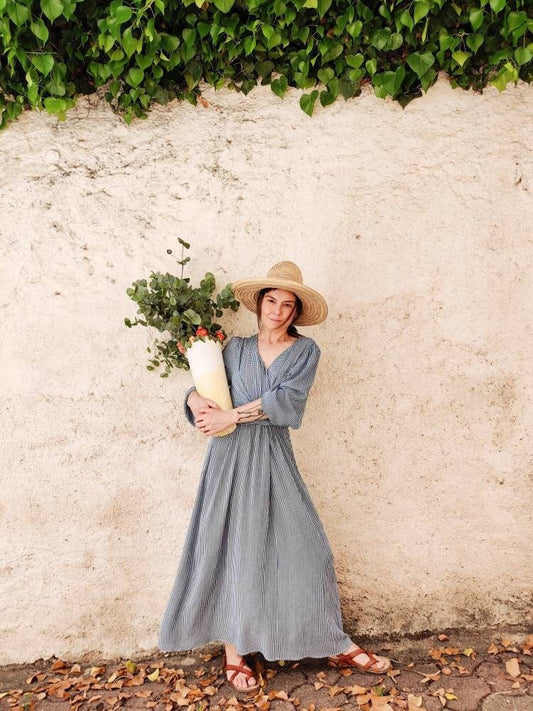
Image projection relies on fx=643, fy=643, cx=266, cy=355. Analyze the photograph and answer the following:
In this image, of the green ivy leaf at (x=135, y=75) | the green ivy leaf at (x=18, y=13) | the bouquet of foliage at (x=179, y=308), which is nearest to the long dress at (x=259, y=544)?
the bouquet of foliage at (x=179, y=308)

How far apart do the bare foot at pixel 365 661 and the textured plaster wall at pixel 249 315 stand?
68 cm

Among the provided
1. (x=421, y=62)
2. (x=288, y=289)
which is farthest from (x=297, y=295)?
(x=421, y=62)

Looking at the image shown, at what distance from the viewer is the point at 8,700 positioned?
330 cm

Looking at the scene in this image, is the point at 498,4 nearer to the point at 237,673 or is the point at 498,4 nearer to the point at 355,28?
the point at 355,28

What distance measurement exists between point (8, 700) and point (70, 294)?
213 centimetres

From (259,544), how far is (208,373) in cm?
87

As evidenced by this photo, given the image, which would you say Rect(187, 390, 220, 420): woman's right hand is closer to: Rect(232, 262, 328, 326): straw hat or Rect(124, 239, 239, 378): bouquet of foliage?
Rect(124, 239, 239, 378): bouquet of foliage

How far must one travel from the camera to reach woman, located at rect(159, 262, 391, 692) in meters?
3.10

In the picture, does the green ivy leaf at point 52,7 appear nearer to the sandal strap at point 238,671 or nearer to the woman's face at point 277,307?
the woman's face at point 277,307

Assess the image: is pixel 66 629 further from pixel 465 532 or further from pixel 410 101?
pixel 410 101

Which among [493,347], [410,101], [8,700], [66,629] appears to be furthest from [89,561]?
[410,101]

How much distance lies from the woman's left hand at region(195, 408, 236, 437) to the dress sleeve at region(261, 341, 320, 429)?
181 millimetres

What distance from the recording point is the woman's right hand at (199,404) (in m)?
3.14

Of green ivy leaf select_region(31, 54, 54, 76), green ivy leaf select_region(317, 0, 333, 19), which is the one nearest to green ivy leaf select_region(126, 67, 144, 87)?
A: green ivy leaf select_region(31, 54, 54, 76)
